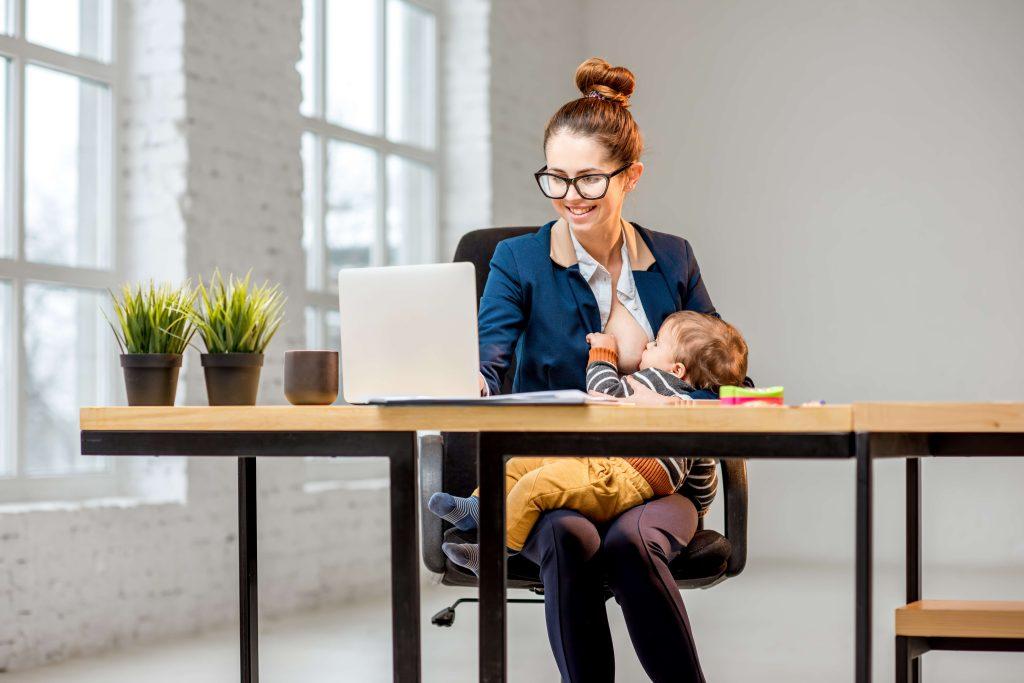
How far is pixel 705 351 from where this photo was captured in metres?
2.12

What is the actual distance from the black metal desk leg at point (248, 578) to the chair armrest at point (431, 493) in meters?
0.32

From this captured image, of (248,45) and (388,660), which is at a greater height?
(248,45)

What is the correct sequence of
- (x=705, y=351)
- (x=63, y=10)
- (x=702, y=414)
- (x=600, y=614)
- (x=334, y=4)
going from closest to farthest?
(x=702, y=414)
(x=600, y=614)
(x=705, y=351)
(x=63, y=10)
(x=334, y=4)

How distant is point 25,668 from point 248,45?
2332 millimetres

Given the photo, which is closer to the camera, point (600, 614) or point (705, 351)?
point (600, 614)

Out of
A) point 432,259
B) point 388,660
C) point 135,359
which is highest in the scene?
point 432,259

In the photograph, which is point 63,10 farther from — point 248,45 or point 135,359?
point 135,359

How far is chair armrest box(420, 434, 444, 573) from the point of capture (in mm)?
2229

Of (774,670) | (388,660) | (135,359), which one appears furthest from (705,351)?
(388,660)

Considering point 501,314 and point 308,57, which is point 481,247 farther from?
point 308,57

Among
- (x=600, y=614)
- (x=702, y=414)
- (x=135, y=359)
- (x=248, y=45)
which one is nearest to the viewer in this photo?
(x=702, y=414)

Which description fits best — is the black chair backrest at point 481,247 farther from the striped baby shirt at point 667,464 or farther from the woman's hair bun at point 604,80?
the striped baby shirt at point 667,464

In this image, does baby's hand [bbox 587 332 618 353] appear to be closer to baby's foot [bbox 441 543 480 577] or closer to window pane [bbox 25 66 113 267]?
baby's foot [bbox 441 543 480 577]

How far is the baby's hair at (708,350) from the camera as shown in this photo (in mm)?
2107
